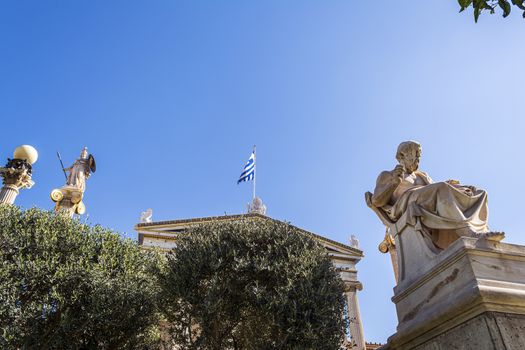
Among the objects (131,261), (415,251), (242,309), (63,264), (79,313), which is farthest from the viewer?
(131,261)

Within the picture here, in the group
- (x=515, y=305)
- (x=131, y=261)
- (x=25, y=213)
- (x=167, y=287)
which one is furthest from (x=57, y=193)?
(x=515, y=305)

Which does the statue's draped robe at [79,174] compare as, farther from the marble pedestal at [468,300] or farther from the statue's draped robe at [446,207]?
the marble pedestal at [468,300]

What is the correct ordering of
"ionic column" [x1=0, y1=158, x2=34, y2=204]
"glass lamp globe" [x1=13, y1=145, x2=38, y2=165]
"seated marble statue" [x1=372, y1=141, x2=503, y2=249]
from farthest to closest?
"glass lamp globe" [x1=13, y1=145, x2=38, y2=165], "ionic column" [x1=0, y1=158, x2=34, y2=204], "seated marble statue" [x1=372, y1=141, x2=503, y2=249]

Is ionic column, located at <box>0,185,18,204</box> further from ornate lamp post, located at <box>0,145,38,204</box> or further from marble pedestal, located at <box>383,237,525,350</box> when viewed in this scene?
marble pedestal, located at <box>383,237,525,350</box>

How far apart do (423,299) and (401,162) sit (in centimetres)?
213

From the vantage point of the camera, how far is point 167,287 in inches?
314

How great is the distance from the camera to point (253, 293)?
746cm

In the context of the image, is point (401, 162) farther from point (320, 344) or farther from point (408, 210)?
point (320, 344)

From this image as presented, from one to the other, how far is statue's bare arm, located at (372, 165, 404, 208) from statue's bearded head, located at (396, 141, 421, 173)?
1.28 feet

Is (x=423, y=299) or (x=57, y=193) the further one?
(x=57, y=193)

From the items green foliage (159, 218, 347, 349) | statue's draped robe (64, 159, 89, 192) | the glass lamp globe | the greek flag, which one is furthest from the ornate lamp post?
the greek flag

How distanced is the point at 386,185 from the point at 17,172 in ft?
48.8

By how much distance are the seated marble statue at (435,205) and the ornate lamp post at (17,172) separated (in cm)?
1450

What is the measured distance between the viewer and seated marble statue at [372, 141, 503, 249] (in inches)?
164
